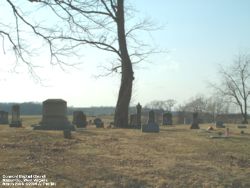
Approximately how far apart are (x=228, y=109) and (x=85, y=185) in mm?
90407

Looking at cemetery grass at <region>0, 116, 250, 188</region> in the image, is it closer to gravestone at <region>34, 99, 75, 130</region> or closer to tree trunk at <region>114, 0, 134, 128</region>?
gravestone at <region>34, 99, 75, 130</region>

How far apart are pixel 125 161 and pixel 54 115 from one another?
543 inches

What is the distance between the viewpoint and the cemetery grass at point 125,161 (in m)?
11.3

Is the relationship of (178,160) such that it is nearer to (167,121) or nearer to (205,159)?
(205,159)

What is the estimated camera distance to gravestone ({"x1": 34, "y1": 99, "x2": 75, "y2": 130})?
84.7ft

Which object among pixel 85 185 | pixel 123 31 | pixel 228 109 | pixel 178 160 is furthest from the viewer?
pixel 228 109

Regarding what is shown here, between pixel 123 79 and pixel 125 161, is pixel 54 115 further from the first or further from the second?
pixel 125 161

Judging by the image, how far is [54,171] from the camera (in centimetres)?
1143

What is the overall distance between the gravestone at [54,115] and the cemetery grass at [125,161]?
7885 mm

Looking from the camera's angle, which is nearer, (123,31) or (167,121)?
(123,31)

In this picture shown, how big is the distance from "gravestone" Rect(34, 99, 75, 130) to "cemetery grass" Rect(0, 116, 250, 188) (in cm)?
788

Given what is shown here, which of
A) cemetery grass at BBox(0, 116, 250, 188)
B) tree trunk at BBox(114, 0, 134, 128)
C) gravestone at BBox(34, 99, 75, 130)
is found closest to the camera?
cemetery grass at BBox(0, 116, 250, 188)

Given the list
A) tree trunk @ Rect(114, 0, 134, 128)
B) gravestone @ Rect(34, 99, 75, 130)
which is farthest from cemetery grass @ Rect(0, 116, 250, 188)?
tree trunk @ Rect(114, 0, 134, 128)

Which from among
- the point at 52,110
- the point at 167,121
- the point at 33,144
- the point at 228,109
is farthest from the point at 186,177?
the point at 228,109
